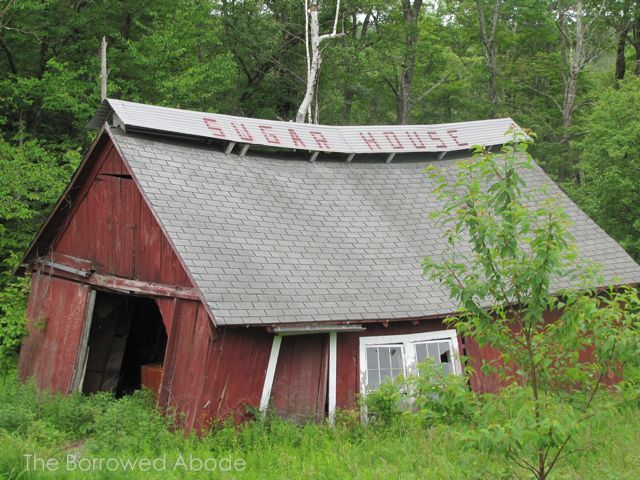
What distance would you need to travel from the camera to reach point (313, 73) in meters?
25.0

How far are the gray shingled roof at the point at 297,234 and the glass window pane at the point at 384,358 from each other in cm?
75

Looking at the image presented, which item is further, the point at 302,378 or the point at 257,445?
the point at 302,378

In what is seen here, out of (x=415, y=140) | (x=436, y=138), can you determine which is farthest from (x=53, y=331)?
(x=436, y=138)

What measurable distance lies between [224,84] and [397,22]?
10514 mm

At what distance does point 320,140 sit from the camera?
16.7m

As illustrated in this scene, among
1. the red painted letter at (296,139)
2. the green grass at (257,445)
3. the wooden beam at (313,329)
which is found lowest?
the green grass at (257,445)

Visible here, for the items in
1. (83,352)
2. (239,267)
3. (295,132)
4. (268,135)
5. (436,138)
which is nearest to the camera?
(239,267)

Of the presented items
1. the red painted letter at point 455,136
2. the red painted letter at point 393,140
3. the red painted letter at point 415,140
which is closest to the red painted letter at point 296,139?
the red painted letter at point 393,140

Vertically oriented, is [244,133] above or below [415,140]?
below

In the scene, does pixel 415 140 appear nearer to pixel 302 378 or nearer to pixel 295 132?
pixel 295 132

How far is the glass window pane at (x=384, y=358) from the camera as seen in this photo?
13.0 meters

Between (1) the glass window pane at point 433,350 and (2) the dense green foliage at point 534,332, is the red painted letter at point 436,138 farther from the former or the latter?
Answer: (2) the dense green foliage at point 534,332

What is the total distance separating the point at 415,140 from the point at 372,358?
7030 mm

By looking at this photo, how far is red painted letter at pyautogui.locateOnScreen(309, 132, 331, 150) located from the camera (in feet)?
54.5
